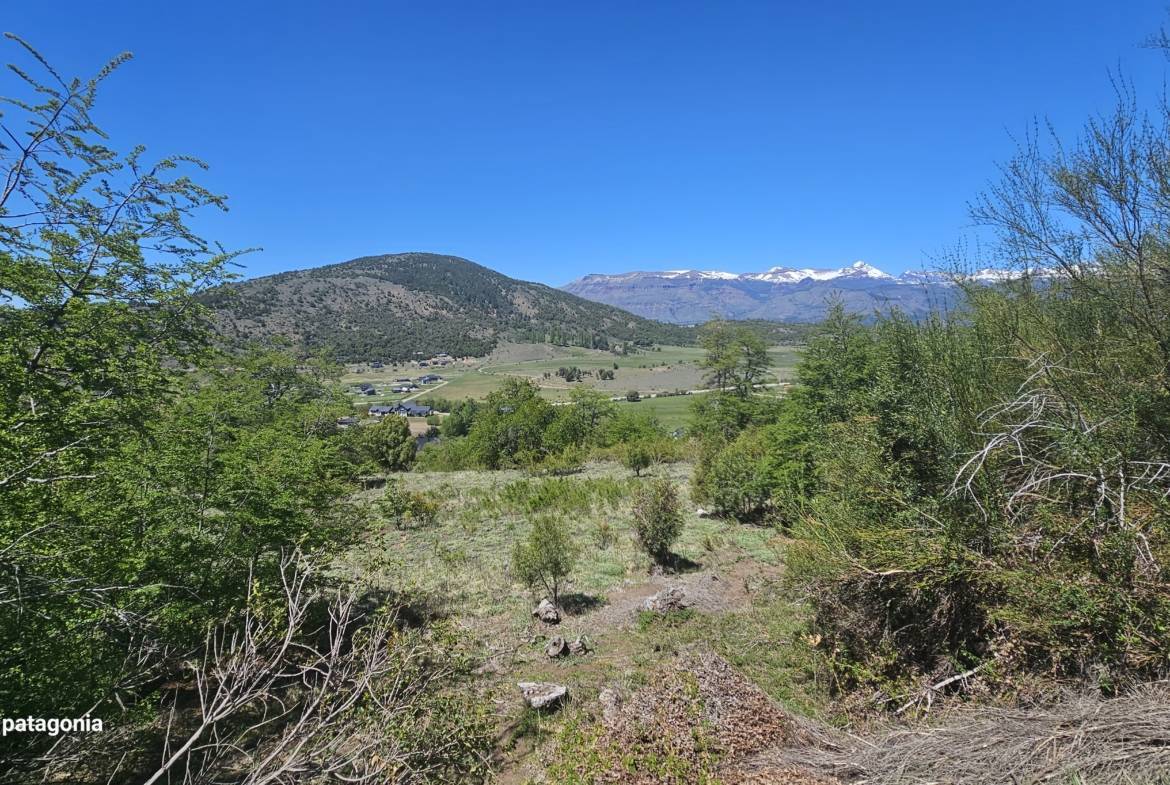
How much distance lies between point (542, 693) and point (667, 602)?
380cm

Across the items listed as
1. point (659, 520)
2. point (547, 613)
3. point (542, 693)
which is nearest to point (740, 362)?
point (659, 520)

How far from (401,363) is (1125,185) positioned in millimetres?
140839

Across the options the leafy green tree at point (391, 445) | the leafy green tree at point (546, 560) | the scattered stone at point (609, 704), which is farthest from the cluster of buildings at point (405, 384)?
the scattered stone at point (609, 704)

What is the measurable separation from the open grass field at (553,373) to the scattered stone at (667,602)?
174ft

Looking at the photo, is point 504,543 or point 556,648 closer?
point 556,648

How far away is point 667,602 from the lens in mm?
10031

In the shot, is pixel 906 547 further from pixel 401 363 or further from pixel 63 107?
pixel 401 363

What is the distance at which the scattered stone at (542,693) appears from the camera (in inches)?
270

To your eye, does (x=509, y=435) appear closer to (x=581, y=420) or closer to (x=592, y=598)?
(x=581, y=420)

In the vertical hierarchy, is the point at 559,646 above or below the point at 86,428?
below

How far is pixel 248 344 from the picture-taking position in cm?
1123

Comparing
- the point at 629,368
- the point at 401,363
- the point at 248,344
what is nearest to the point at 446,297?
the point at 401,363

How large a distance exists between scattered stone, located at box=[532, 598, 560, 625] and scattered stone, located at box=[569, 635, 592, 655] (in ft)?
3.79

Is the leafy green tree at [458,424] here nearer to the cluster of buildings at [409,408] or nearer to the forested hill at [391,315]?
the cluster of buildings at [409,408]
